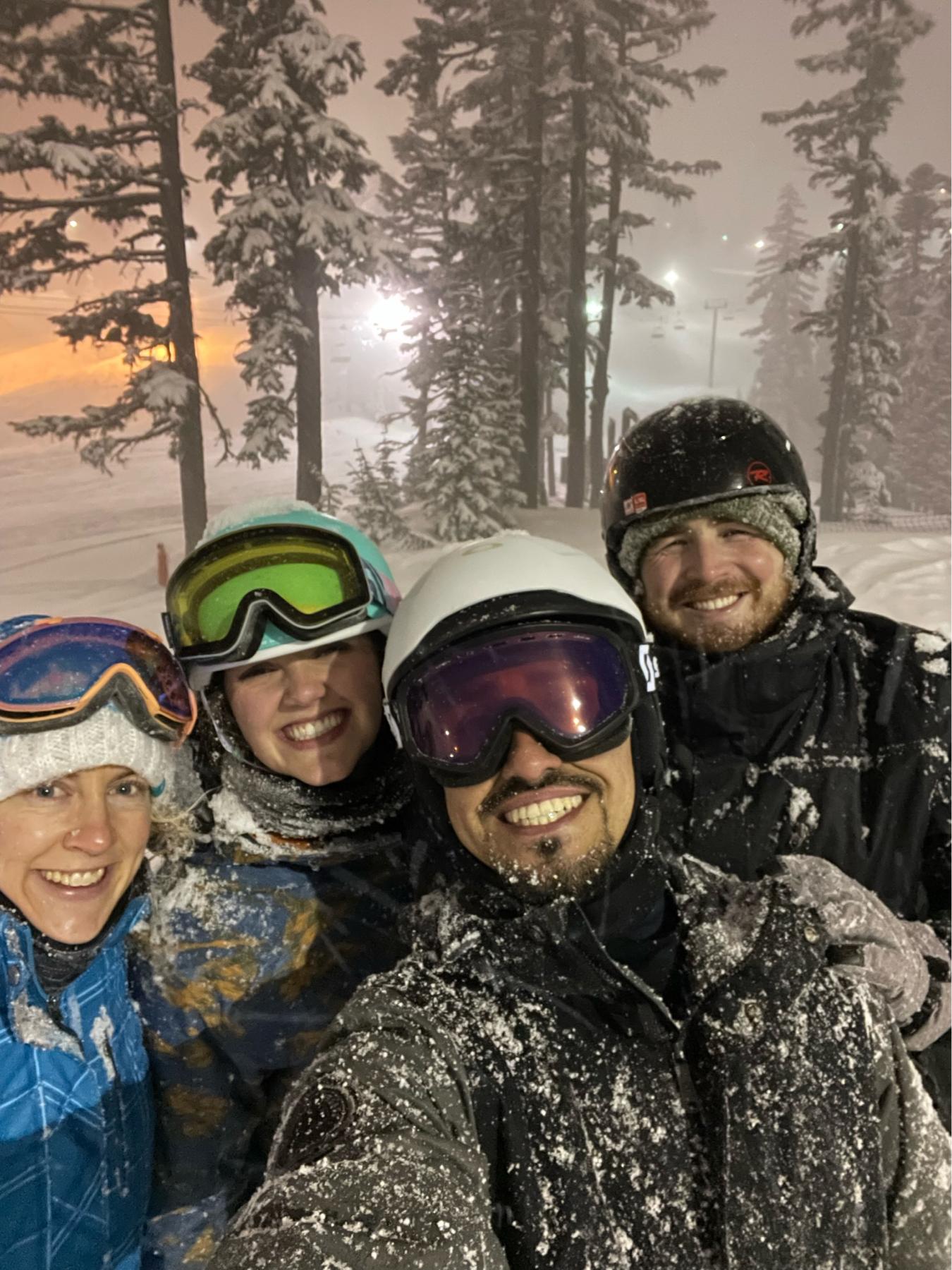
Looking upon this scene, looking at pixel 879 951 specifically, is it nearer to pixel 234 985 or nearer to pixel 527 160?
pixel 234 985

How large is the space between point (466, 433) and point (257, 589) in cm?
1233

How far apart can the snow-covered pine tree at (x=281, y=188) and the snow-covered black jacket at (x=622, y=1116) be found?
11728 millimetres

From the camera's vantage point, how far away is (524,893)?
1795 mm

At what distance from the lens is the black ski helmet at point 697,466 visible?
10.3ft

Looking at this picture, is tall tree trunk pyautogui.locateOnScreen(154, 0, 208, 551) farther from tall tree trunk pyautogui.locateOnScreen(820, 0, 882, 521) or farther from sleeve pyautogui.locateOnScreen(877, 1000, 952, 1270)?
tall tree trunk pyautogui.locateOnScreen(820, 0, 882, 521)

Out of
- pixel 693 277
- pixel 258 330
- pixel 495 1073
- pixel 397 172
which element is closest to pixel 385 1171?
pixel 495 1073

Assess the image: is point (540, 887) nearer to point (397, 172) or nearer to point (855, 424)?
point (397, 172)

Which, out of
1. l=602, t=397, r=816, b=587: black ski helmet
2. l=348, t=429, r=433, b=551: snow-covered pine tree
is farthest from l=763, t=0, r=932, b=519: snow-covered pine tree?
l=602, t=397, r=816, b=587: black ski helmet

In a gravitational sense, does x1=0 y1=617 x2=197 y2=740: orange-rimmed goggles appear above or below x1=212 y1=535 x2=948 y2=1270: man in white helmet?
above

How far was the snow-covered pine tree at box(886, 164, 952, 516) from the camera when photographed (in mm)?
24094

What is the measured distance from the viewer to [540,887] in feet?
5.87

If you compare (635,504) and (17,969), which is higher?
(635,504)

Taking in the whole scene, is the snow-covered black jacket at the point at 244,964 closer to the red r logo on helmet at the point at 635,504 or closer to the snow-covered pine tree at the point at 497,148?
the red r logo on helmet at the point at 635,504

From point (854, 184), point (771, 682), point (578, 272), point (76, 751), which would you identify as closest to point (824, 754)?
point (771, 682)
